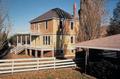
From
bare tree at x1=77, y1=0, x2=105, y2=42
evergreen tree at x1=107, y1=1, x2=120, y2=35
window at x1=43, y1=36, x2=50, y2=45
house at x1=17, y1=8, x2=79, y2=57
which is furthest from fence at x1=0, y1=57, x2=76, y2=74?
evergreen tree at x1=107, y1=1, x2=120, y2=35

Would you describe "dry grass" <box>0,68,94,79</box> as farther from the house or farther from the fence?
the house

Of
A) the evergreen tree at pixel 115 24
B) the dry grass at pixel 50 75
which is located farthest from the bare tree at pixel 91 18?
the evergreen tree at pixel 115 24

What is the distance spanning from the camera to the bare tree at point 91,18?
1005 inches

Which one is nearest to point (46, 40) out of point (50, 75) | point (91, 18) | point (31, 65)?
point (91, 18)

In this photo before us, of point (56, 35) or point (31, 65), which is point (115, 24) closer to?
point (56, 35)

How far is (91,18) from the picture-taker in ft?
83.9

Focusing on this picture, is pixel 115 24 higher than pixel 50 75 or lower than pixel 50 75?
higher

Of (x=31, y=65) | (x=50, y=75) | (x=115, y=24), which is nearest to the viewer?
(x=50, y=75)

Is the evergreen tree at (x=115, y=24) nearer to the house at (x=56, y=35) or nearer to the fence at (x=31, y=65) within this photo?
the house at (x=56, y=35)

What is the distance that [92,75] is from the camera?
17688 millimetres

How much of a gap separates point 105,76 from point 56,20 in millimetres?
19301

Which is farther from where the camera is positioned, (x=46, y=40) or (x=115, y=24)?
(x=115, y=24)

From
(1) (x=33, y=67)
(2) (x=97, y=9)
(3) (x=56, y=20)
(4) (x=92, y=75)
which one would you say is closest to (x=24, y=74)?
(1) (x=33, y=67)

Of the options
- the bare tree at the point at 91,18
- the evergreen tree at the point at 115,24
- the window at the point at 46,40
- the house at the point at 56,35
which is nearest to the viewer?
the bare tree at the point at 91,18
